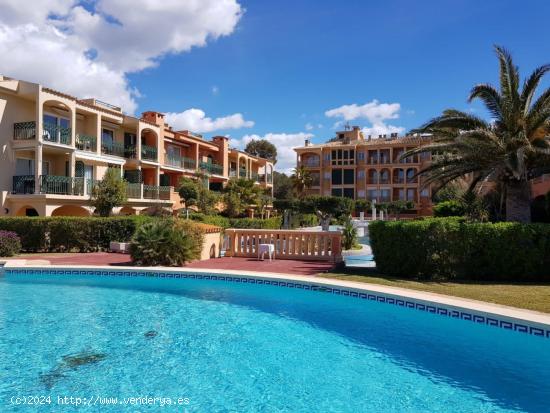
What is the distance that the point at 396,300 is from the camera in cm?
967

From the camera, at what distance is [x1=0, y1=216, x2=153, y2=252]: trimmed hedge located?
19.4 meters

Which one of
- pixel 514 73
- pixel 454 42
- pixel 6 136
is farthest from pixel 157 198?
pixel 514 73

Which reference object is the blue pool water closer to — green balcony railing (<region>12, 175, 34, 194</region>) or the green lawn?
the green lawn

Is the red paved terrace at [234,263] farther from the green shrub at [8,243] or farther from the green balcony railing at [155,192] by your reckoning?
the green balcony railing at [155,192]

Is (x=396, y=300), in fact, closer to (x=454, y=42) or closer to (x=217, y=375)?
(x=217, y=375)

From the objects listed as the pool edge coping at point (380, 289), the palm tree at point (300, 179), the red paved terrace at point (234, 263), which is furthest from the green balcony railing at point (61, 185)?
the palm tree at point (300, 179)

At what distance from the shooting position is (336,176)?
72125mm

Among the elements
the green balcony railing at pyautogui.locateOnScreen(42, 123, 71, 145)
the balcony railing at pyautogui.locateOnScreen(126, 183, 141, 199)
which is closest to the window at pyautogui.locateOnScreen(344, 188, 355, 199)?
the balcony railing at pyautogui.locateOnScreen(126, 183, 141, 199)

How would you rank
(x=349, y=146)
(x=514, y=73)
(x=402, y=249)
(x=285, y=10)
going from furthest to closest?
(x=349, y=146) → (x=285, y=10) → (x=514, y=73) → (x=402, y=249)

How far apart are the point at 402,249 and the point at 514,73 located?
6682 millimetres

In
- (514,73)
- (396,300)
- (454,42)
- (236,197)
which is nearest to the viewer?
(396,300)

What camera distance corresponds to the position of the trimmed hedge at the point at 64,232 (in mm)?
19391

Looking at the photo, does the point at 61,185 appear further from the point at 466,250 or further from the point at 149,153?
the point at 466,250

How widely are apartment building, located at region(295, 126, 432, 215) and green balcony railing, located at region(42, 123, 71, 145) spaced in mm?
50699
